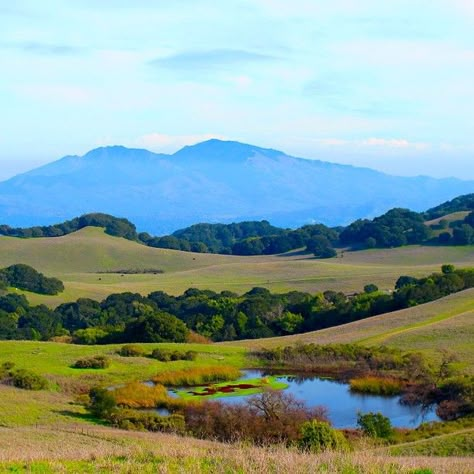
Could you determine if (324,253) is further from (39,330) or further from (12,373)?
(12,373)

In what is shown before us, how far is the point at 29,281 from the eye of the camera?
9894 cm

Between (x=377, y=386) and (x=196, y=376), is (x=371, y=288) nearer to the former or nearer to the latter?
(x=196, y=376)

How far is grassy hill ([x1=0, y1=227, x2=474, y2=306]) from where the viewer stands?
9662 cm

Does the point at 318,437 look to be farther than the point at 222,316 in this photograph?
No

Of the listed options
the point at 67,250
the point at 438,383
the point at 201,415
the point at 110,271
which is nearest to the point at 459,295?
the point at 438,383

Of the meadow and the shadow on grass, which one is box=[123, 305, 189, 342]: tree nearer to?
the meadow

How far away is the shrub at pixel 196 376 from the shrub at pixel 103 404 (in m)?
8.41

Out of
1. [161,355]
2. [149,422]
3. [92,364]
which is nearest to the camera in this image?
[149,422]

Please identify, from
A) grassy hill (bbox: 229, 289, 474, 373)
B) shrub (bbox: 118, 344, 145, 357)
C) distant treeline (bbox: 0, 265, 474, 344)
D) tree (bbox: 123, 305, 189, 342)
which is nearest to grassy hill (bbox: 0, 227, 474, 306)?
distant treeline (bbox: 0, 265, 474, 344)

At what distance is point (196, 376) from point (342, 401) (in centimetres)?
800

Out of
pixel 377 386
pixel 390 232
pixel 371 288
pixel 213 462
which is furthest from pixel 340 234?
pixel 213 462

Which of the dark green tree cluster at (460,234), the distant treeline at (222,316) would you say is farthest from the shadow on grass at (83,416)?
the dark green tree cluster at (460,234)

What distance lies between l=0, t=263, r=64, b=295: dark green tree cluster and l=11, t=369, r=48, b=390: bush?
199ft

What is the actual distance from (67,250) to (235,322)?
79677 millimetres
